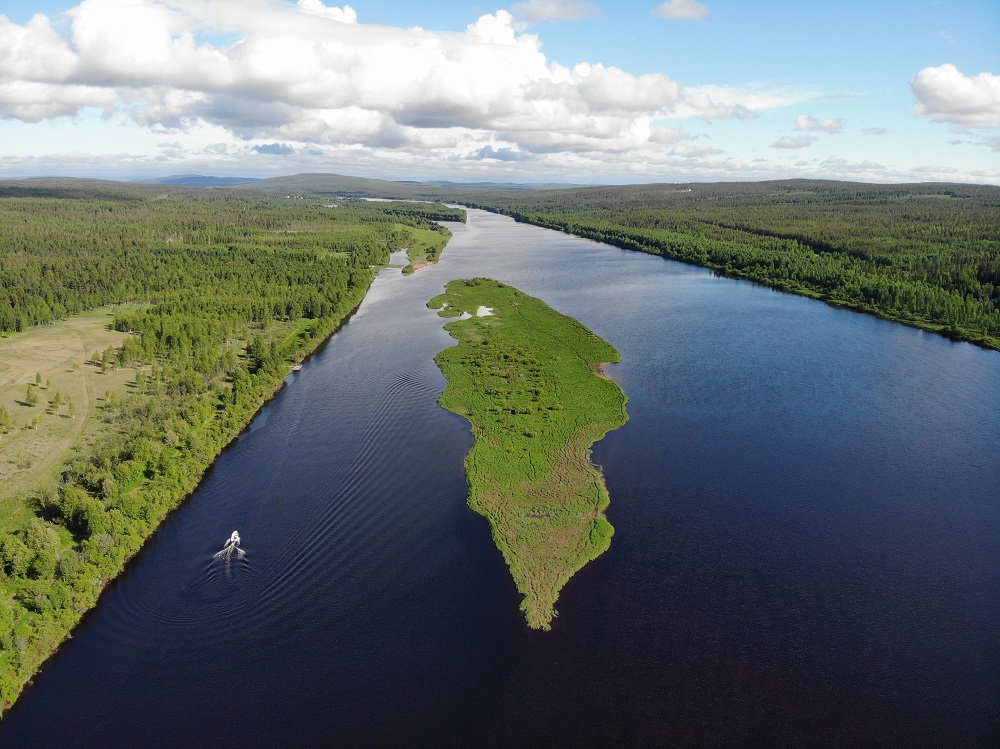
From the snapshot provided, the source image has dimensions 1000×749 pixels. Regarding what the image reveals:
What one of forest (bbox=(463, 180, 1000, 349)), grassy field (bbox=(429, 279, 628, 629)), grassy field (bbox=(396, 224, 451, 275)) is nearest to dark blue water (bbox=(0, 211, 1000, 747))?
grassy field (bbox=(429, 279, 628, 629))

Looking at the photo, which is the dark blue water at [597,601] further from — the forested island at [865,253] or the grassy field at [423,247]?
the grassy field at [423,247]

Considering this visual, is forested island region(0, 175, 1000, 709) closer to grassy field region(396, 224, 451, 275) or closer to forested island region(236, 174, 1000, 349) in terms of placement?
forested island region(236, 174, 1000, 349)

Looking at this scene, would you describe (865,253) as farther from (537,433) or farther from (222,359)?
(222,359)

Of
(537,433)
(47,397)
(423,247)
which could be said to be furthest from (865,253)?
(47,397)

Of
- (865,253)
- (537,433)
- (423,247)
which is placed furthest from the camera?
(423,247)

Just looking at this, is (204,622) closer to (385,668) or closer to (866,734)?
(385,668)

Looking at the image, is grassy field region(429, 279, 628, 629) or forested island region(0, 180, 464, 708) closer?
forested island region(0, 180, 464, 708)
